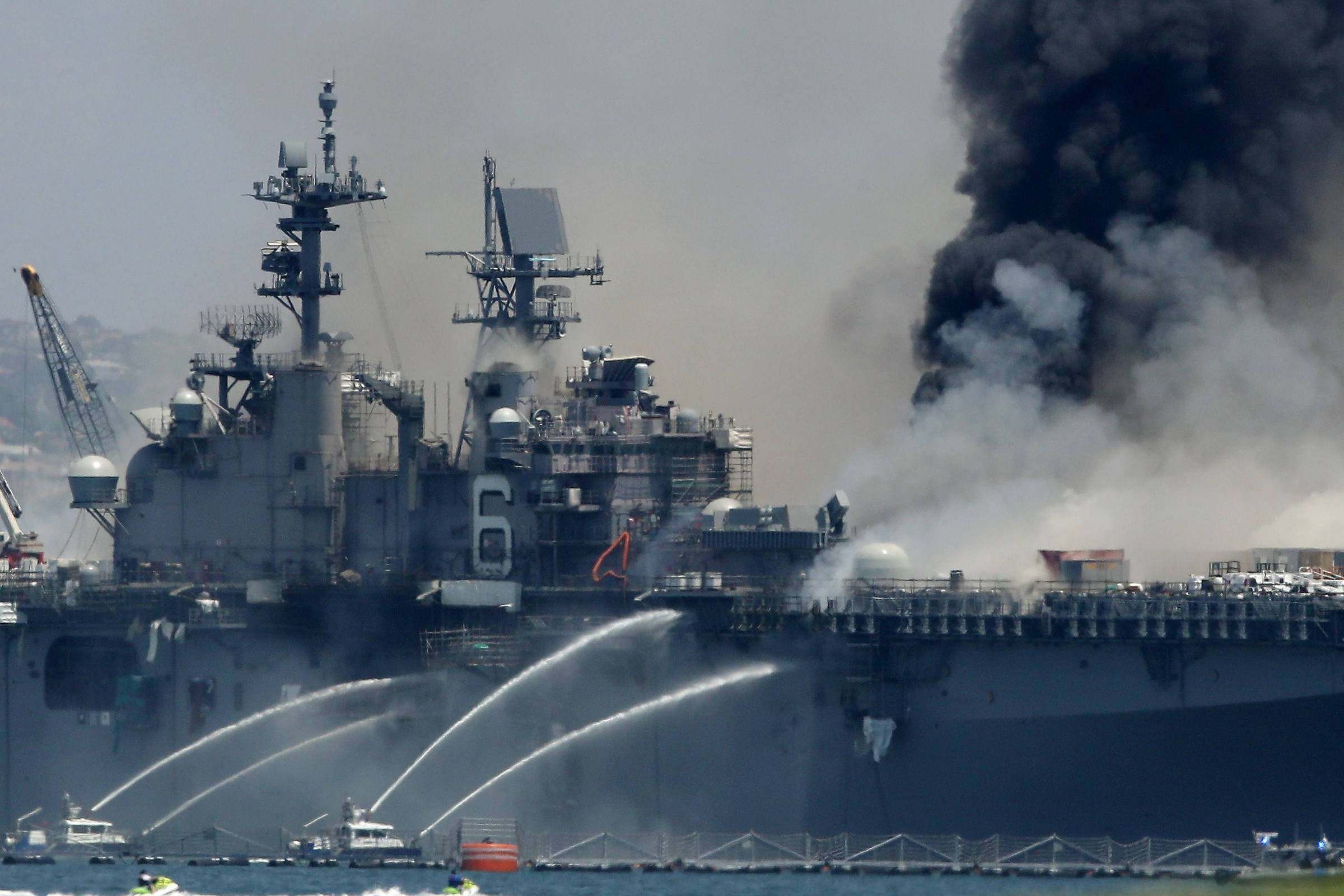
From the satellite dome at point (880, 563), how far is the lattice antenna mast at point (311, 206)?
1968 cm

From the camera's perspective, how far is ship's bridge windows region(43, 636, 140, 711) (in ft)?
261

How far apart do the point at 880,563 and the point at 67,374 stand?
35210 mm

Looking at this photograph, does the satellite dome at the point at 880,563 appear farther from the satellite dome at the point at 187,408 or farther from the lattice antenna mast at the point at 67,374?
the lattice antenna mast at the point at 67,374

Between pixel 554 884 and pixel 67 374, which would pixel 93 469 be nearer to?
pixel 67 374

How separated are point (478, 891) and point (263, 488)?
22.0 metres

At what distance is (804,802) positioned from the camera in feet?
236

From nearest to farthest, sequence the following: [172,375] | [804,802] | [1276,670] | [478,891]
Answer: [478,891] → [1276,670] → [804,802] → [172,375]

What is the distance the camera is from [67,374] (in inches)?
3718

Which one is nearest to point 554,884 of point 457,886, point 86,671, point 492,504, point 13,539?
point 457,886

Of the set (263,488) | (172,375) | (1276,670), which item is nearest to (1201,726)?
(1276,670)

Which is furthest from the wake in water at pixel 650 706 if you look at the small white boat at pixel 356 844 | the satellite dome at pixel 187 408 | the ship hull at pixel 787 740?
the satellite dome at pixel 187 408

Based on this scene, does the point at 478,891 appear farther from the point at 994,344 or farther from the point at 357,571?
the point at 994,344

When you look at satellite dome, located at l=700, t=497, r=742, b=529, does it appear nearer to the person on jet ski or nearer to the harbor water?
the harbor water

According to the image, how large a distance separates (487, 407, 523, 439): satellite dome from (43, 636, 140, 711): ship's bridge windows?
12.8m
